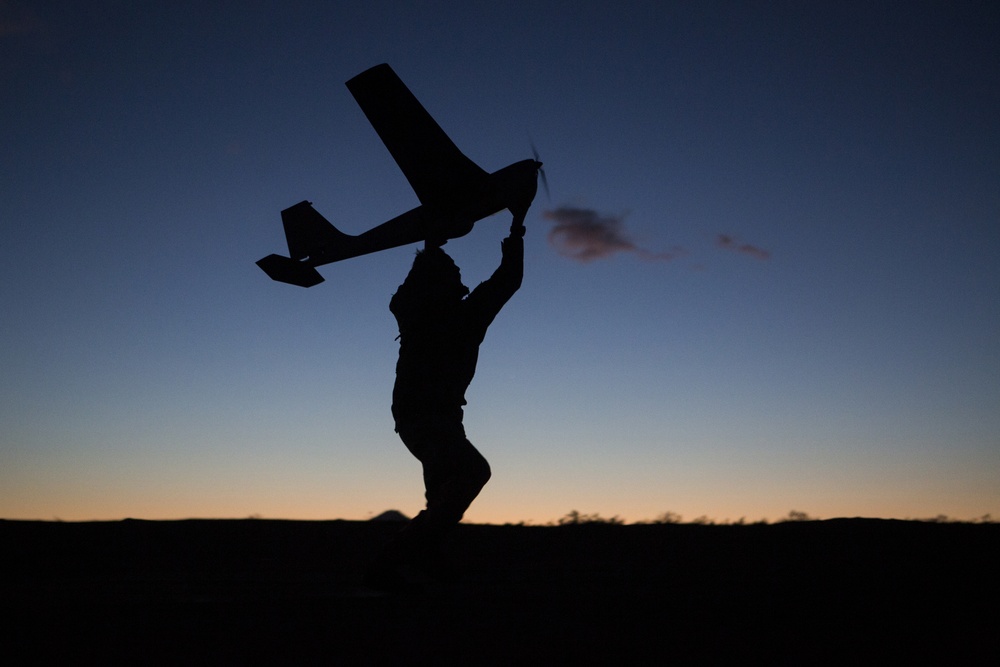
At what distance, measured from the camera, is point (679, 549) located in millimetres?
6855

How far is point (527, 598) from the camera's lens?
4.18 meters

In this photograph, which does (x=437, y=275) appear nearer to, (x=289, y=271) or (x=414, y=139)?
(x=414, y=139)

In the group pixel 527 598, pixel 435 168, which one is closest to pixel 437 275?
pixel 435 168

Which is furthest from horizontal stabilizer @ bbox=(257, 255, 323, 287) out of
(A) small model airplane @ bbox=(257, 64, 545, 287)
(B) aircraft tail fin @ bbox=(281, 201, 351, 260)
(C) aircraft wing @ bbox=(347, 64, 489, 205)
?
(C) aircraft wing @ bbox=(347, 64, 489, 205)

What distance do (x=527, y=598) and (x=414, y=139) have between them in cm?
428

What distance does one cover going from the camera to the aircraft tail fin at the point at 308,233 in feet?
29.9

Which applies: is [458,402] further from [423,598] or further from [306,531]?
[306,531]

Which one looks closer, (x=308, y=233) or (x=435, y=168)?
(x=435, y=168)

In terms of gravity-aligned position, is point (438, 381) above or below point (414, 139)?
below

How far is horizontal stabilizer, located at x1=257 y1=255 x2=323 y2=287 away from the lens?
28.8 feet

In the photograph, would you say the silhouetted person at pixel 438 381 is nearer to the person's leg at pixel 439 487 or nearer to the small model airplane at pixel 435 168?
the person's leg at pixel 439 487

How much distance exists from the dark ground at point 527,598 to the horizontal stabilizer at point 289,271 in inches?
99.8

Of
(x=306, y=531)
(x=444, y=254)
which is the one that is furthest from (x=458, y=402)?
(x=306, y=531)

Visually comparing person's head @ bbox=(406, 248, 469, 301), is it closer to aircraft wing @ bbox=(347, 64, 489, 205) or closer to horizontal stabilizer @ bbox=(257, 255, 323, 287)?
aircraft wing @ bbox=(347, 64, 489, 205)
